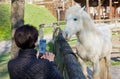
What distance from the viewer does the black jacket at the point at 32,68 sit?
2668 mm

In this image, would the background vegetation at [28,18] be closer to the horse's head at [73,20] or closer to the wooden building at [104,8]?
the wooden building at [104,8]

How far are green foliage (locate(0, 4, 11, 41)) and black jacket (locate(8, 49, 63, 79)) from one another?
21.9 m

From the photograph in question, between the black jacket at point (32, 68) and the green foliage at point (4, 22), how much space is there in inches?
861

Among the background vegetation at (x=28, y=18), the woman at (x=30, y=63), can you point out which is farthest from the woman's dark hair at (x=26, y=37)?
the background vegetation at (x=28, y=18)

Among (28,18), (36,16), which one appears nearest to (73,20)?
(28,18)

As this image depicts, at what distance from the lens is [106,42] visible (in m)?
6.76

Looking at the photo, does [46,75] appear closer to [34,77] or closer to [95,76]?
[34,77]

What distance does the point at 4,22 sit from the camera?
2859 centimetres

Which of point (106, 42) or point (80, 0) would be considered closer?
point (106, 42)

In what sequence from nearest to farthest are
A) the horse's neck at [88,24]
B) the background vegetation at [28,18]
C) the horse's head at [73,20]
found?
the horse's head at [73,20] → the horse's neck at [88,24] → the background vegetation at [28,18]

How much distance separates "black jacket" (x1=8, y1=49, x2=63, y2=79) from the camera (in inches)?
105

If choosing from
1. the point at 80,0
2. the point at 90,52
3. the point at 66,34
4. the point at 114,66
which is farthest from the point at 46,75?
the point at 80,0

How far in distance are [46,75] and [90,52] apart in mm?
3346

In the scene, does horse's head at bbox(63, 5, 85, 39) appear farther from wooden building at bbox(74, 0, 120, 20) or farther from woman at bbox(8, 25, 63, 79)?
wooden building at bbox(74, 0, 120, 20)
